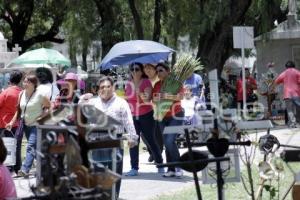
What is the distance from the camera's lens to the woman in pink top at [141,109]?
1033 centimetres

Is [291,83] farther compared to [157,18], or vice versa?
[157,18]

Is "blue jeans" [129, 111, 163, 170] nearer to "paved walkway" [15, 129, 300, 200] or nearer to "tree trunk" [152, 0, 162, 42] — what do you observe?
"paved walkway" [15, 129, 300, 200]

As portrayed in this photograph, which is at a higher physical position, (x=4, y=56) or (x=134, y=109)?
(x=4, y=56)

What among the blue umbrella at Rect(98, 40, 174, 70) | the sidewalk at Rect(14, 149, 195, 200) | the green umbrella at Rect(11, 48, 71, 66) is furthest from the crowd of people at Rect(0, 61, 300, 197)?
the green umbrella at Rect(11, 48, 71, 66)

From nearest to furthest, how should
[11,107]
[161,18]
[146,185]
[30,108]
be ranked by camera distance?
[146,185] → [30,108] → [11,107] → [161,18]

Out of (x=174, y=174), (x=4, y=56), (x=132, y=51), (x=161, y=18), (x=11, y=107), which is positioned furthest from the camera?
(x=161, y=18)

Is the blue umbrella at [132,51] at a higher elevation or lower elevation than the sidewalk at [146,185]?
higher

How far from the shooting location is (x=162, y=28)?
29344mm

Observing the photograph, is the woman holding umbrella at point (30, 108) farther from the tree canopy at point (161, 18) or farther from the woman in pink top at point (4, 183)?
the tree canopy at point (161, 18)

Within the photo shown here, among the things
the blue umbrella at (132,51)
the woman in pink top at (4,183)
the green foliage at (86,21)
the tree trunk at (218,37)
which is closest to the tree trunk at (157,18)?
the green foliage at (86,21)

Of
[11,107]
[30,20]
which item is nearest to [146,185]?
[11,107]

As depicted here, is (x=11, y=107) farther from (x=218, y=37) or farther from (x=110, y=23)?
(x=110, y=23)

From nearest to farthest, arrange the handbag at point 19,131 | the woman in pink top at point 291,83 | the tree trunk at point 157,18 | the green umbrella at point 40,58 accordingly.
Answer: the handbag at point 19,131 < the woman in pink top at point 291,83 < the green umbrella at point 40,58 < the tree trunk at point 157,18

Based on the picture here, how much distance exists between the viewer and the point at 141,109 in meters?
10.4
